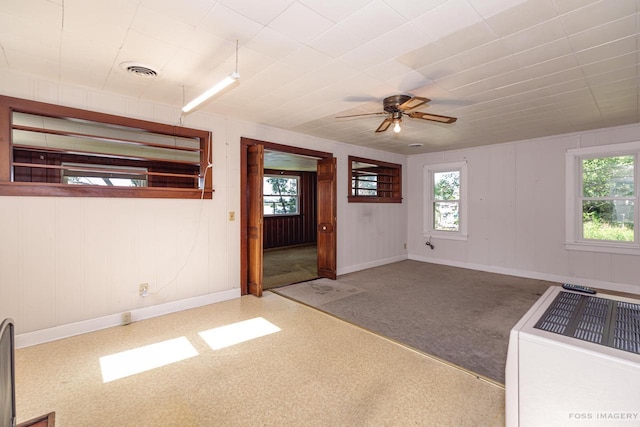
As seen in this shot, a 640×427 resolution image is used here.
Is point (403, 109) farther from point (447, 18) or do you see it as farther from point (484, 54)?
point (447, 18)

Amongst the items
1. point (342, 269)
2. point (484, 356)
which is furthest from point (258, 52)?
point (342, 269)

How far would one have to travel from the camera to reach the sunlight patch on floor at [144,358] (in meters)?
2.32

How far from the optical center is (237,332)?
302 centimetres

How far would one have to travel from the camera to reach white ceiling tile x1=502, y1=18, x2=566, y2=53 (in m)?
2.02

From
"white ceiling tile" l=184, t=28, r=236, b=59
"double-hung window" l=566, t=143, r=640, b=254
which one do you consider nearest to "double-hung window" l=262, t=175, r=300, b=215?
"white ceiling tile" l=184, t=28, r=236, b=59

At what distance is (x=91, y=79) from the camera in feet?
9.36

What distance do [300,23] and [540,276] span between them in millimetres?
5536

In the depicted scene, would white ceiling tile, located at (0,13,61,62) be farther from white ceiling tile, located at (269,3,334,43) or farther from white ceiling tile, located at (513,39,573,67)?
white ceiling tile, located at (513,39,573,67)

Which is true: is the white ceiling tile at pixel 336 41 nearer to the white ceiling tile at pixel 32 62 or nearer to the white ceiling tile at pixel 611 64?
the white ceiling tile at pixel 611 64

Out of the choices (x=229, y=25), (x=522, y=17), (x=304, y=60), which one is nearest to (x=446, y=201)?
(x=522, y=17)

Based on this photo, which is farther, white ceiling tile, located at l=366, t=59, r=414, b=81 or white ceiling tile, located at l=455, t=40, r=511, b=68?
white ceiling tile, located at l=366, t=59, r=414, b=81

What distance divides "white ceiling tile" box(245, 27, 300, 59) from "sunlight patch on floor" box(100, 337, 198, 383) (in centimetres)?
253

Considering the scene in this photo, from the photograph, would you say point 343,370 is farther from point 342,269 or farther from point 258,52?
point 342,269

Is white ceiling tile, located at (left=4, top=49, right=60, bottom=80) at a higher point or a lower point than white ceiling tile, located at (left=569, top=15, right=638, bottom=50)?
higher
